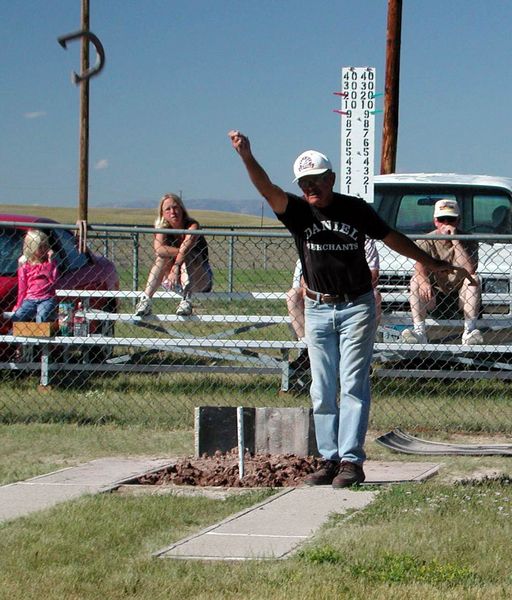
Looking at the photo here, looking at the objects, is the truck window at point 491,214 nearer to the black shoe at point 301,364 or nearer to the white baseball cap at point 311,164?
the black shoe at point 301,364

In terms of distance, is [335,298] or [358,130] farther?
[358,130]

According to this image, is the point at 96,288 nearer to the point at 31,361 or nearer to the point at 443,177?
the point at 31,361

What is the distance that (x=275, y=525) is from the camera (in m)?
6.09

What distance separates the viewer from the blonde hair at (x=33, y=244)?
38.8 ft

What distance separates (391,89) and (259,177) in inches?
494

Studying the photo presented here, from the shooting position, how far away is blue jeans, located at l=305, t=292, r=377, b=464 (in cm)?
718

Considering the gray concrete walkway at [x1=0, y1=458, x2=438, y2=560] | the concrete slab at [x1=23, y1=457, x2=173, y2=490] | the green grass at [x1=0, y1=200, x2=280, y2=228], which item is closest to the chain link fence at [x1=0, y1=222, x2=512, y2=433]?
the concrete slab at [x1=23, y1=457, x2=173, y2=490]

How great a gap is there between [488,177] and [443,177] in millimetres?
490

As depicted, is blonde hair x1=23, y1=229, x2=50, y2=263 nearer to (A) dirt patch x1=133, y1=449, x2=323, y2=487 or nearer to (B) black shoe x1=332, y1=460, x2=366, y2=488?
(A) dirt patch x1=133, y1=449, x2=323, y2=487

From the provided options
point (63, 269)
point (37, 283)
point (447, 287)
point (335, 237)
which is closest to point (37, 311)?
point (37, 283)

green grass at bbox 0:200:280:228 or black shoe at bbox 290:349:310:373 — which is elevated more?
green grass at bbox 0:200:280:228

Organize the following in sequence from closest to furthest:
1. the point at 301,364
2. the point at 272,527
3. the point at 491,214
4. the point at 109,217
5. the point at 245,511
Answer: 1. the point at 272,527
2. the point at 245,511
3. the point at 301,364
4. the point at 491,214
5. the point at 109,217

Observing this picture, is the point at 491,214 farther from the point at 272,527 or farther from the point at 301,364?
the point at 272,527

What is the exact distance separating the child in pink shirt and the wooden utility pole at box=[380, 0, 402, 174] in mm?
8191
